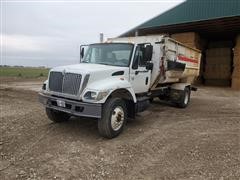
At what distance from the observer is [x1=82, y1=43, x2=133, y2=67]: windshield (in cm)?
681

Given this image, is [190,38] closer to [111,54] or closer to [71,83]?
[111,54]

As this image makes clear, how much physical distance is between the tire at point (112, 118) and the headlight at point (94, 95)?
0.97ft

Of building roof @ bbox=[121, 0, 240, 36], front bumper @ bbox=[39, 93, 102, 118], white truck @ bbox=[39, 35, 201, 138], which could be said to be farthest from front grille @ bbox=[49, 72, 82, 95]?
building roof @ bbox=[121, 0, 240, 36]

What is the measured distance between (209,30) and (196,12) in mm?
3075

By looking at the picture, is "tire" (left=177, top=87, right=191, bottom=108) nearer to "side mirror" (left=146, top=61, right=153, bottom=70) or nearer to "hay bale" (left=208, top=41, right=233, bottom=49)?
"side mirror" (left=146, top=61, right=153, bottom=70)

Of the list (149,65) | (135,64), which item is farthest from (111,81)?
(149,65)

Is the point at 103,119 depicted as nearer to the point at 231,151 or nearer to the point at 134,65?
the point at 134,65

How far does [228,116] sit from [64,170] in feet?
20.5

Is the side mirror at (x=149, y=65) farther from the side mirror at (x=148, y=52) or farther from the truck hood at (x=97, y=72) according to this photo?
the truck hood at (x=97, y=72)

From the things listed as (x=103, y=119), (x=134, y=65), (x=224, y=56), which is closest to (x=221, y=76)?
(x=224, y=56)

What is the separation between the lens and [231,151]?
522 cm

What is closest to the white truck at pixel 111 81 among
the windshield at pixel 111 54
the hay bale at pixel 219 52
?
the windshield at pixel 111 54

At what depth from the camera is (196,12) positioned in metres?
17.1

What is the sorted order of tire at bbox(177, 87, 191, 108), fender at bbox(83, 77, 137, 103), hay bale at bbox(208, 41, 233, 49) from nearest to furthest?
1. fender at bbox(83, 77, 137, 103)
2. tire at bbox(177, 87, 191, 108)
3. hay bale at bbox(208, 41, 233, 49)
